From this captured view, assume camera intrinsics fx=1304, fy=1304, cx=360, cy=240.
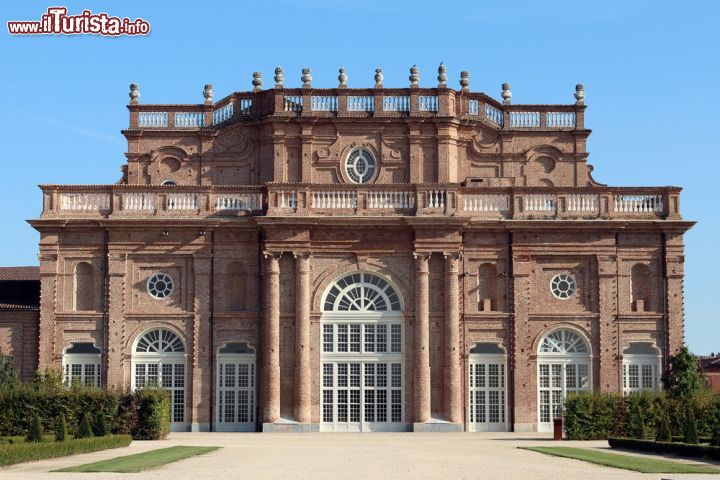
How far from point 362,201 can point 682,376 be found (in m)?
15.2

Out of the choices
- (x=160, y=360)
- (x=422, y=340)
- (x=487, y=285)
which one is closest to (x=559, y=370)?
(x=487, y=285)

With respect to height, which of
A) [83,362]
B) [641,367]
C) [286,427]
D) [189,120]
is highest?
[189,120]

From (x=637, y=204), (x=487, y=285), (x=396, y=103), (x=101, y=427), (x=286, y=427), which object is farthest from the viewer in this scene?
(x=396, y=103)

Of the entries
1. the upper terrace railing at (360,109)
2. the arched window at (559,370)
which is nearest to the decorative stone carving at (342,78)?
the upper terrace railing at (360,109)

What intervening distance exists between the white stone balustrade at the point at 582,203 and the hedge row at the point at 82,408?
19.7 m

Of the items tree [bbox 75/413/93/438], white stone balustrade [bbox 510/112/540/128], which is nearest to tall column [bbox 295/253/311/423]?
white stone balustrade [bbox 510/112/540/128]

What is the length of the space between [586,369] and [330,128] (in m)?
15.5

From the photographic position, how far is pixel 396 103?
192 ft

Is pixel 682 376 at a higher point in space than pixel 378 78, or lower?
lower

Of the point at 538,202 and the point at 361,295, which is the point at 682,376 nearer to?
the point at 538,202

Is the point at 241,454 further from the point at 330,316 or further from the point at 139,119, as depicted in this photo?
the point at 139,119

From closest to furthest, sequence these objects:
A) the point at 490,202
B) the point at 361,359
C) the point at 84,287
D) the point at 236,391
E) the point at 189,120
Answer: the point at 361,359
the point at 236,391
the point at 84,287
the point at 490,202
the point at 189,120

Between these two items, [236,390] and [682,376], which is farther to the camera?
[236,390]

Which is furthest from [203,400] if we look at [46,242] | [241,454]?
[241,454]
